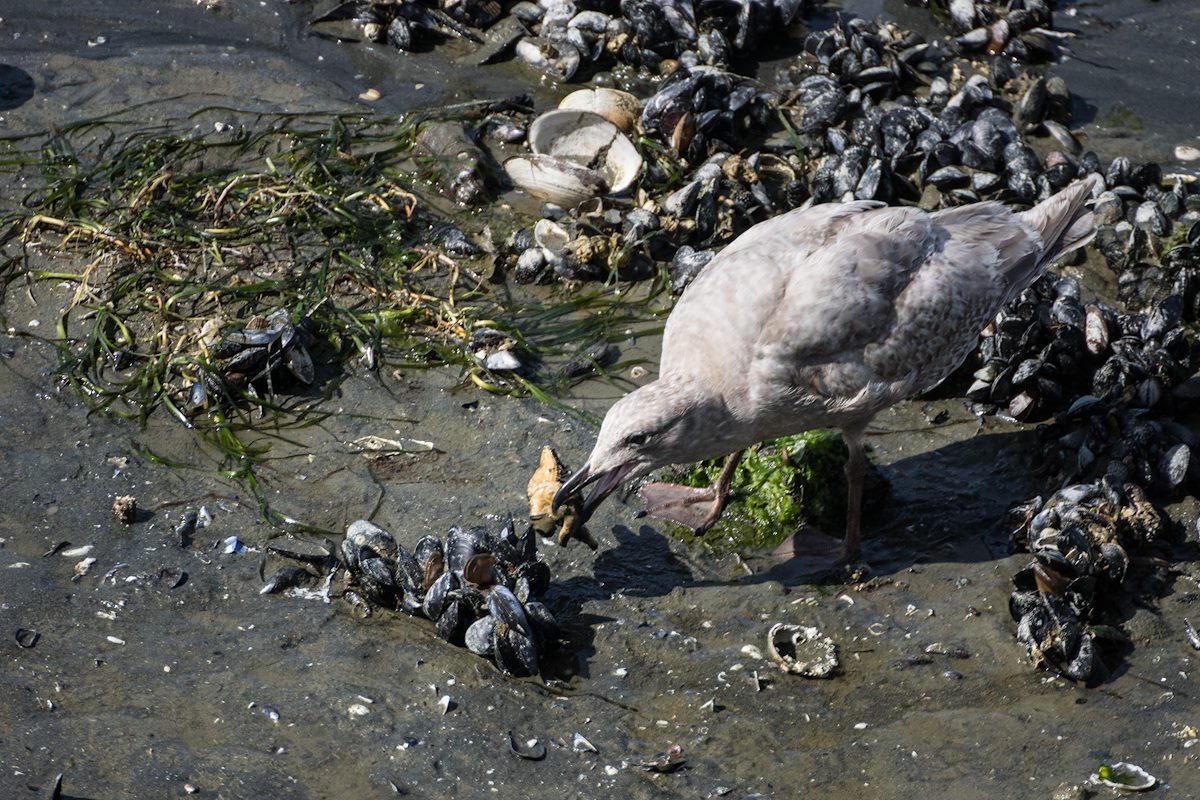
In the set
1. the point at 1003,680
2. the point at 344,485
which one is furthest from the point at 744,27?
the point at 1003,680

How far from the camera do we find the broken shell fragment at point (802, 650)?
5176 millimetres

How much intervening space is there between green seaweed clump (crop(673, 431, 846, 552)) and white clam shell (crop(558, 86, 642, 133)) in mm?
2965

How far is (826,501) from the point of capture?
6.27 meters

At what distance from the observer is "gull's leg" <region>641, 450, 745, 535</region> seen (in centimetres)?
605

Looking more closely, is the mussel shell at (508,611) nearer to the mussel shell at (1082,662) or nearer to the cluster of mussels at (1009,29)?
the mussel shell at (1082,662)

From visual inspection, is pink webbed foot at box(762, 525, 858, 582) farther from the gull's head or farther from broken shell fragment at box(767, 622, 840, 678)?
the gull's head

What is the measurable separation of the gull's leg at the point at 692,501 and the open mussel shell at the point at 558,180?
2.43m

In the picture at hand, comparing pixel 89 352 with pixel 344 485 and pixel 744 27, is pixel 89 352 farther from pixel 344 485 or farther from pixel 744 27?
pixel 744 27

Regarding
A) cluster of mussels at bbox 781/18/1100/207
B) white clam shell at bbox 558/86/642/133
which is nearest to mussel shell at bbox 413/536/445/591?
cluster of mussels at bbox 781/18/1100/207

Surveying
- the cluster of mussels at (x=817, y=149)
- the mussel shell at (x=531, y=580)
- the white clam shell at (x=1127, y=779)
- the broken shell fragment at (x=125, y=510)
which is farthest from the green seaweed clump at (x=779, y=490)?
the broken shell fragment at (x=125, y=510)

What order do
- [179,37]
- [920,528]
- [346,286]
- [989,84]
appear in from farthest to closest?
[179,37] < [989,84] < [346,286] < [920,528]

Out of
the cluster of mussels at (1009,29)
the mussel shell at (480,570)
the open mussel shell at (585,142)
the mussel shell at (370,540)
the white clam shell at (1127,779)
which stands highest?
the cluster of mussels at (1009,29)

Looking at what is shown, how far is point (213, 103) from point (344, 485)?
402 centimetres

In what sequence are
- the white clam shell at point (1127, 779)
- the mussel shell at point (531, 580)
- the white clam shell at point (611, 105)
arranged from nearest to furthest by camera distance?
the white clam shell at point (1127, 779) → the mussel shell at point (531, 580) → the white clam shell at point (611, 105)
